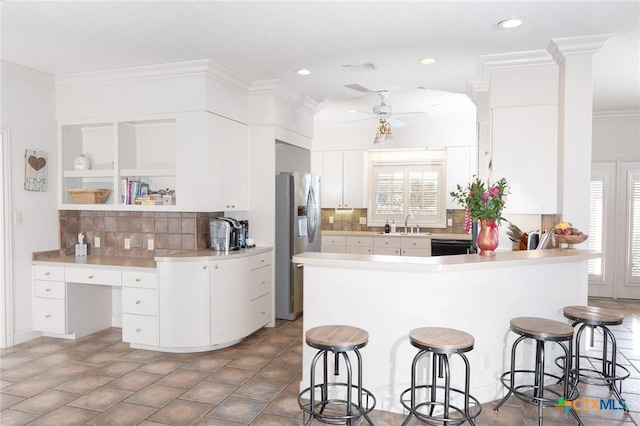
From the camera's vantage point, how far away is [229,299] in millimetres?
4398

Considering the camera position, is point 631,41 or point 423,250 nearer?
point 631,41

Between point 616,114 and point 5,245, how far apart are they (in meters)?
7.84

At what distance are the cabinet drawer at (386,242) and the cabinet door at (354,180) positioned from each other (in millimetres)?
697

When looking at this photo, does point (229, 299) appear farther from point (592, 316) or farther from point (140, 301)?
point (592, 316)

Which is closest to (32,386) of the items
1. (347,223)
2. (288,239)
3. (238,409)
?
(238,409)

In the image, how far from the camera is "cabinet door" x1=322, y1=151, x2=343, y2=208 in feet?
25.1

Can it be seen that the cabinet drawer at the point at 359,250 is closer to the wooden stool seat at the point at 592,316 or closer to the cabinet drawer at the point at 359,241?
the cabinet drawer at the point at 359,241

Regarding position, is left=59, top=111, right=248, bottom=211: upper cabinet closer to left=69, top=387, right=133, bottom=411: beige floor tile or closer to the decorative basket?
the decorative basket

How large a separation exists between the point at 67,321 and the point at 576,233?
15.5 feet

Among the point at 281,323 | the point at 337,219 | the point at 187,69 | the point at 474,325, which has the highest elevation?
the point at 187,69

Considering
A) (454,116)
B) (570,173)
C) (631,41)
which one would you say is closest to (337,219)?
(454,116)

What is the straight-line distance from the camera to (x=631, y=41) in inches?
148

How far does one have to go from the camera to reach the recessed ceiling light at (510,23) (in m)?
3.30

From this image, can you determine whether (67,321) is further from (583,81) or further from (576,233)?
(583,81)
